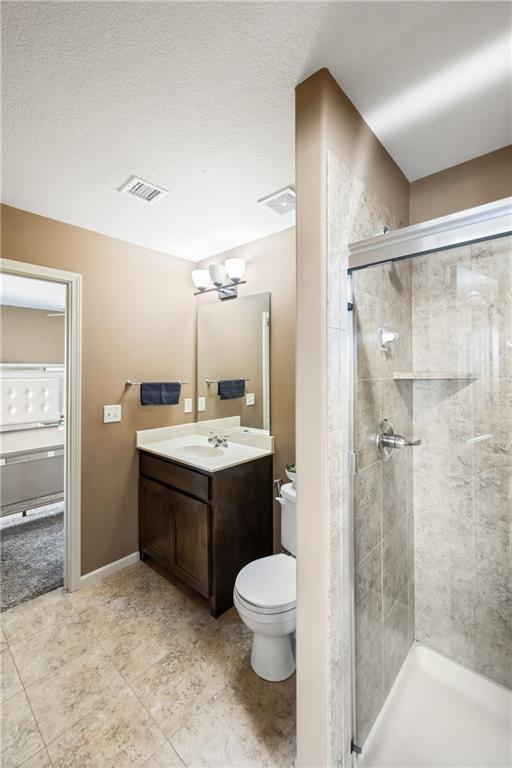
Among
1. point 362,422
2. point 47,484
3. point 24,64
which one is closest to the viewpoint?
point 24,64

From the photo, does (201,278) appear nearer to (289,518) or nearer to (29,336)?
(289,518)

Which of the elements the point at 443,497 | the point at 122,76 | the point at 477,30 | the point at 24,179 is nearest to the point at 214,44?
the point at 122,76

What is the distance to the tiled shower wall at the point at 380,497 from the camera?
124 centimetres

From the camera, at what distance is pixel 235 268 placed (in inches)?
94.2

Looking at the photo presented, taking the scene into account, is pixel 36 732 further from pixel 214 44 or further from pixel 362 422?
pixel 214 44

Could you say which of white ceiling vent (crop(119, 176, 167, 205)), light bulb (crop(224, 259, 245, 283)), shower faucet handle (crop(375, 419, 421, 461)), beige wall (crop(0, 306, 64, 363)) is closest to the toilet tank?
shower faucet handle (crop(375, 419, 421, 461))

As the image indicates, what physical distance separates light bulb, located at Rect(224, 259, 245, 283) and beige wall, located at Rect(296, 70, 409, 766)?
1257mm

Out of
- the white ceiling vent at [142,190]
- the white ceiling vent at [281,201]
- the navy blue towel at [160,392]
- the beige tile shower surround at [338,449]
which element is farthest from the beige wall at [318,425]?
the navy blue towel at [160,392]

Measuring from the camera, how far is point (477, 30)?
975 millimetres

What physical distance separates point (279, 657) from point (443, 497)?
1.10 meters

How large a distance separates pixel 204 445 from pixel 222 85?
83.4 inches

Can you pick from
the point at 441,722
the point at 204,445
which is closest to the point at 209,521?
the point at 204,445

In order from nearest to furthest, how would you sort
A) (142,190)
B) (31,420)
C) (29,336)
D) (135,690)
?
1. (135,690)
2. (142,190)
3. (31,420)
4. (29,336)

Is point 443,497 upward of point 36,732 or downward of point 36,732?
upward
